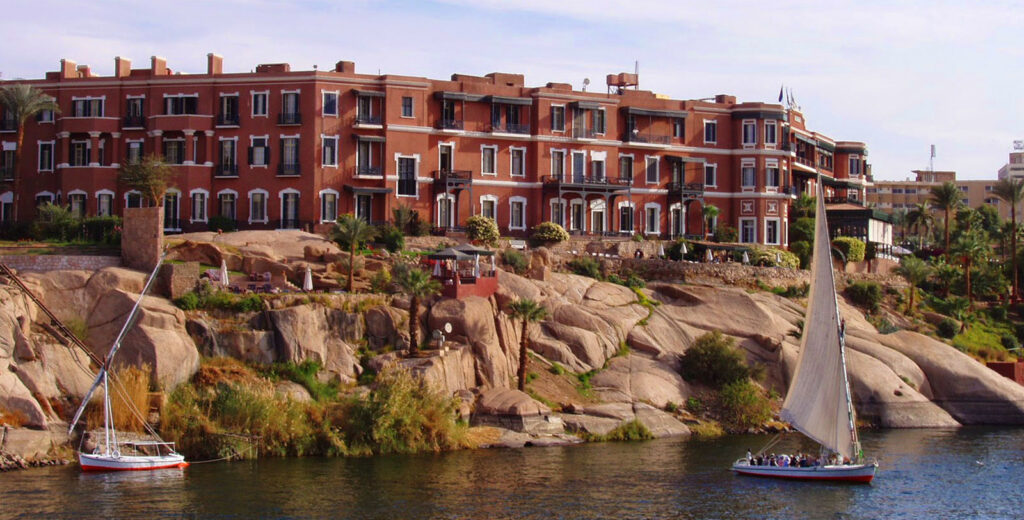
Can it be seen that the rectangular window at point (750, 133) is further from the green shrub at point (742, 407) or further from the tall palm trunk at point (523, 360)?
the tall palm trunk at point (523, 360)

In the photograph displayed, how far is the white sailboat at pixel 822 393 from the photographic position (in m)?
56.4

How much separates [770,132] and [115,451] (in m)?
65.6

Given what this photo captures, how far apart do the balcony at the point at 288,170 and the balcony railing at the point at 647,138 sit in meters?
27.0

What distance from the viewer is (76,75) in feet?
300

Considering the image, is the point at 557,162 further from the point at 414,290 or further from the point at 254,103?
the point at 414,290

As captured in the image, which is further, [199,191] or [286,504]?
[199,191]

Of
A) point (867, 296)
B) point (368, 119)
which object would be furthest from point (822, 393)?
point (368, 119)

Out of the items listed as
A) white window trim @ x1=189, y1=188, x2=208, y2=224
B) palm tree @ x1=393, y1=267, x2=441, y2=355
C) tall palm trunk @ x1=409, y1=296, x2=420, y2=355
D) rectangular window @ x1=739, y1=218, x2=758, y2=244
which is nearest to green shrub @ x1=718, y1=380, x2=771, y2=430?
palm tree @ x1=393, y1=267, x2=441, y2=355

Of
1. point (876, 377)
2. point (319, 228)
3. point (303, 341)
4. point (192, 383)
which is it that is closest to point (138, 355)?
point (192, 383)

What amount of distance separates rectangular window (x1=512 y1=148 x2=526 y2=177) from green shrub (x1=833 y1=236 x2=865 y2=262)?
2770cm

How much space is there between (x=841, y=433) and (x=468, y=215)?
41.5m

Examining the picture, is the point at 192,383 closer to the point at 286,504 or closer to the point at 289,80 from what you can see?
the point at 286,504

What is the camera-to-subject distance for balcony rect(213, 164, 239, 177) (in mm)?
88188

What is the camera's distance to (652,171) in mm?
99312
